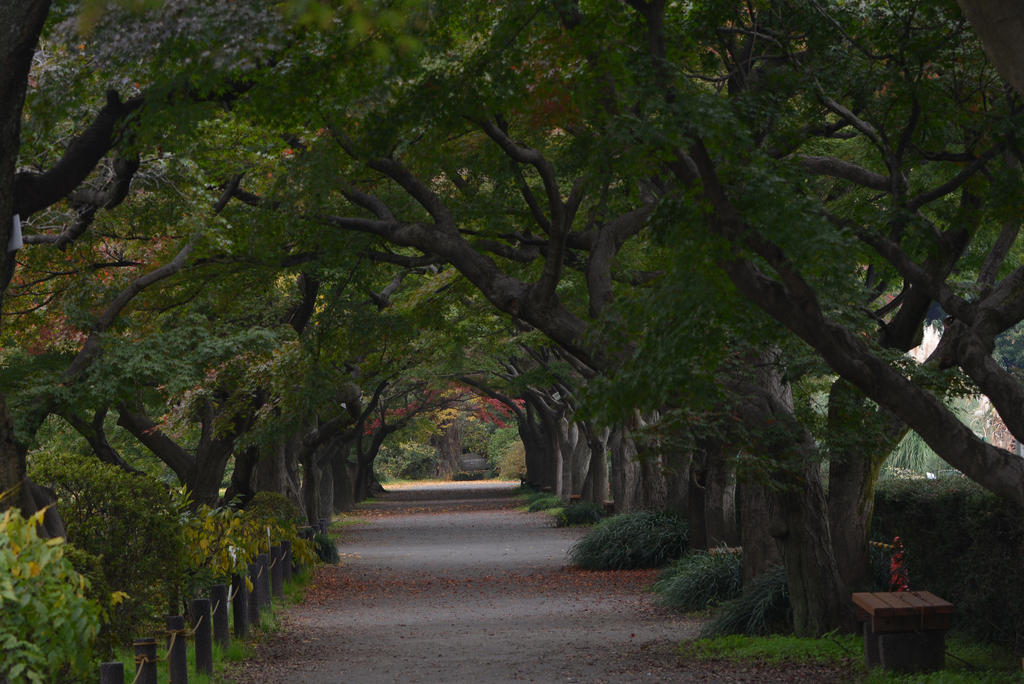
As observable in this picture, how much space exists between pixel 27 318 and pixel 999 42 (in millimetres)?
16685

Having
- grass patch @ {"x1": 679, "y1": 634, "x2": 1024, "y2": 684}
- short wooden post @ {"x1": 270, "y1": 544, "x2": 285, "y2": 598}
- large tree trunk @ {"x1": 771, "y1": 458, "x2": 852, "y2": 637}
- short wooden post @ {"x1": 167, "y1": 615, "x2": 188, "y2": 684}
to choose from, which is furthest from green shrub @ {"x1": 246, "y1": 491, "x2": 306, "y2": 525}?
short wooden post @ {"x1": 167, "y1": 615, "x2": 188, "y2": 684}

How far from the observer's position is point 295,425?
21.2 meters

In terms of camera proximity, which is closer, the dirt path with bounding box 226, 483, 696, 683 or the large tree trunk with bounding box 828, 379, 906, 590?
the dirt path with bounding box 226, 483, 696, 683

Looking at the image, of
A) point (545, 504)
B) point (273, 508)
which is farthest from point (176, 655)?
point (545, 504)

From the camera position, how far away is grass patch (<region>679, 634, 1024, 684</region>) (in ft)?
28.9

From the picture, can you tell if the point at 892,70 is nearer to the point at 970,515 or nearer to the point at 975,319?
the point at 975,319

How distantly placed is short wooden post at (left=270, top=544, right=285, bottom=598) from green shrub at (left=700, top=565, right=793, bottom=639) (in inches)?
271

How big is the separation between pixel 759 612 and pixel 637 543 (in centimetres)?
827

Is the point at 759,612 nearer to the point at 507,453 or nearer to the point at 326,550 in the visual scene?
the point at 326,550

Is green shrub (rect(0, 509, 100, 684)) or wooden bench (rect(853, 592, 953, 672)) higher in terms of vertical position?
green shrub (rect(0, 509, 100, 684))

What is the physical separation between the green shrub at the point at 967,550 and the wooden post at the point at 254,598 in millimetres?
6961

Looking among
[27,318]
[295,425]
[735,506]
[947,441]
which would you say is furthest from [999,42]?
[295,425]

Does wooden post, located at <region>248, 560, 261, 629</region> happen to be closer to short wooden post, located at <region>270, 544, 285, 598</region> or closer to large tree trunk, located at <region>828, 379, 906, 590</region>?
short wooden post, located at <region>270, 544, 285, 598</region>

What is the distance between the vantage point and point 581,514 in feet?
108
